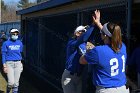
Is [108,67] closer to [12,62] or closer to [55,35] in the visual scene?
[12,62]

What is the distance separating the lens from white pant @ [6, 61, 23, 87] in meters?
9.24

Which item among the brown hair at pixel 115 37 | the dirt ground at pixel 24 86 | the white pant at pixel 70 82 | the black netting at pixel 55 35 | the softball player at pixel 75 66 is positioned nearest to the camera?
the brown hair at pixel 115 37

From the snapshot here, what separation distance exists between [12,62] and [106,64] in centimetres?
511

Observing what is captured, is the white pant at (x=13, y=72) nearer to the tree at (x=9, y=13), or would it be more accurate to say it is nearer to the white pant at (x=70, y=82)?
the white pant at (x=70, y=82)

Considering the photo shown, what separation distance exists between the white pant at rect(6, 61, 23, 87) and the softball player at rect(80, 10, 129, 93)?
484 centimetres

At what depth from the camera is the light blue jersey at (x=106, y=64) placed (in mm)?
4584

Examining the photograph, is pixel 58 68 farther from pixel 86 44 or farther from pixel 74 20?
pixel 86 44

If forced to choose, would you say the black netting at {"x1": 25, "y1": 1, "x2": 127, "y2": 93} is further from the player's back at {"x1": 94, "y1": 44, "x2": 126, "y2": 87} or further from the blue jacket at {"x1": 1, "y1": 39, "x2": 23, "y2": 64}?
the player's back at {"x1": 94, "y1": 44, "x2": 126, "y2": 87}

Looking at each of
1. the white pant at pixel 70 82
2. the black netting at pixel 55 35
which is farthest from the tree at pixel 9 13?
the white pant at pixel 70 82

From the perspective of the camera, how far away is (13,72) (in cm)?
930

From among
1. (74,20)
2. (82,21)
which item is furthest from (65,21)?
(82,21)

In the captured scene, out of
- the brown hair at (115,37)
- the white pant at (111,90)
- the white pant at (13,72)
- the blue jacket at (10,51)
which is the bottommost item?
the white pant at (13,72)

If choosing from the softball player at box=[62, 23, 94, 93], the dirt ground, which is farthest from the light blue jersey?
the dirt ground

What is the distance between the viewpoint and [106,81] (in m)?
4.63
